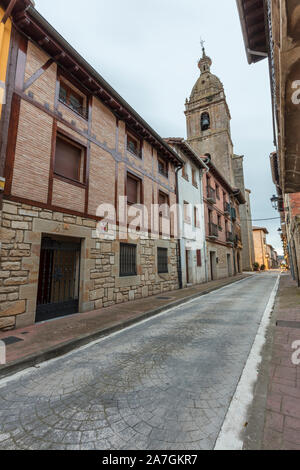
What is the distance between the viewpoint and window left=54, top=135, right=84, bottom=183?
6262 millimetres

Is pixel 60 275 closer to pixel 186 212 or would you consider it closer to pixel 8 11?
pixel 8 11

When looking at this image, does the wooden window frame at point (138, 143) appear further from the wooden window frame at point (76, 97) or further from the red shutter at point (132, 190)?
the wooden window frame at point (76, 97)

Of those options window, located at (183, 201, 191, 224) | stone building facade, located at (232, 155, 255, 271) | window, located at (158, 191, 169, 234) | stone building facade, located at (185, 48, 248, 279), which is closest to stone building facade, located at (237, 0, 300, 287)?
window, located at (158, 191, 169, 234)

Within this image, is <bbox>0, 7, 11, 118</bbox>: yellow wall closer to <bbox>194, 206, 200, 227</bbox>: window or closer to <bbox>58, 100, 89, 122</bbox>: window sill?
<bbox>58, 100, 89, 122</bbox>: window sill

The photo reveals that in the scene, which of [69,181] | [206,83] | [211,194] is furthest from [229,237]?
[206,83]

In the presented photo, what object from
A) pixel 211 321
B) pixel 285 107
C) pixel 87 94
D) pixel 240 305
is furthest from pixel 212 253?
pixel 285 107

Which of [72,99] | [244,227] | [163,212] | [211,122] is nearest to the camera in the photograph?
[72,99]

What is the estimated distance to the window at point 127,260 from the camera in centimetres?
801

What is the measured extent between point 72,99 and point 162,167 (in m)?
6.08

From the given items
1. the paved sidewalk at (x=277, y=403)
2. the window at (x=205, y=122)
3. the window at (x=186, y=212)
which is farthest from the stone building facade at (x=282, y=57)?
the window at (x=205, y=122)

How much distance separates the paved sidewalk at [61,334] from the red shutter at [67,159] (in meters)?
4.04

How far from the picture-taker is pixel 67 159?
6.51m

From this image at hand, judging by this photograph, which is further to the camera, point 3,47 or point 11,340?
point 3,47

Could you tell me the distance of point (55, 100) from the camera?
608 centimetres
